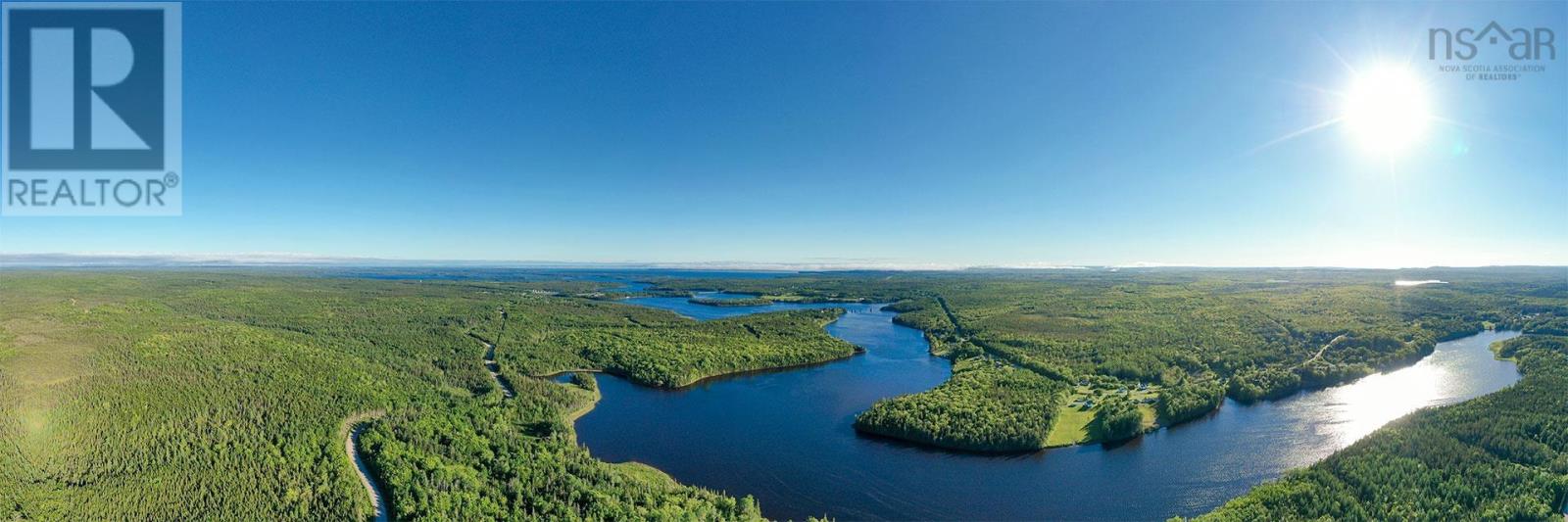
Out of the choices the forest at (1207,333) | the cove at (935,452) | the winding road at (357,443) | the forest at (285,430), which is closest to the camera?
the forest at (285,430)

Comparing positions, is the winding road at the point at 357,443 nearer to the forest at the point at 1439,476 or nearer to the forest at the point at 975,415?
the forest at the point at 975,415

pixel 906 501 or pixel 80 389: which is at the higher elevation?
pixel 80 389

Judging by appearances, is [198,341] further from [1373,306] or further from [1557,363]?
[1373,306]

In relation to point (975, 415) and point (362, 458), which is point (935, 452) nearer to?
point (975, 415)

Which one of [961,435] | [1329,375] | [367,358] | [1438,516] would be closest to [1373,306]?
[1329,375]

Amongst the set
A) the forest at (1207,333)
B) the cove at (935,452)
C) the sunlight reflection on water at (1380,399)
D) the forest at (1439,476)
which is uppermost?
the forest at (1207,333)

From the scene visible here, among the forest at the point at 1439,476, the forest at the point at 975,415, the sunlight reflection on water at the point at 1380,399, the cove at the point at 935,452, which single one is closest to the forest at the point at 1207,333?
the forest at the point at 975,415

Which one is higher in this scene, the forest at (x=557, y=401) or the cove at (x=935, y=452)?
the forest at (x=557, y=401)

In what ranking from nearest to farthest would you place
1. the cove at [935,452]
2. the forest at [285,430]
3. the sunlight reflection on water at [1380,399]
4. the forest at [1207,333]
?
1. the forest at [285,430]
2. the cove at [935,452]
3. the sunlight reflection on water at [1380,399]
4. the forest at [1207,333]
